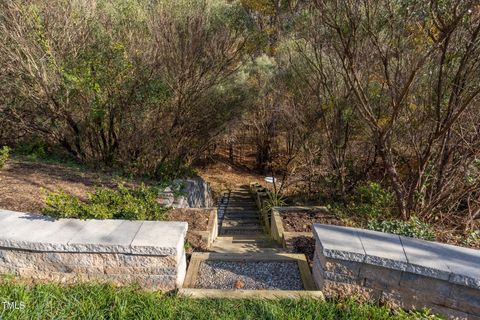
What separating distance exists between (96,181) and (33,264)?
328 cm

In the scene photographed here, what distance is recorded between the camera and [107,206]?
3.61 m

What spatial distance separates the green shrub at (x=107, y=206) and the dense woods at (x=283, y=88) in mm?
2947

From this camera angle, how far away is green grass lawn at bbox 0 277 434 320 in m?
2.44

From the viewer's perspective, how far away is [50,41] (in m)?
6.19

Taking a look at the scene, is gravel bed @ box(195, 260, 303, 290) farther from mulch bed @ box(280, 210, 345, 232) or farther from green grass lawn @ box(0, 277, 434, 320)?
mulch bed @ box(280, 210, 345, 232)

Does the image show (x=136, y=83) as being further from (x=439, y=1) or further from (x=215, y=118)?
(x=439, y=1)

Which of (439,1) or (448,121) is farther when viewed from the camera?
(448,121)

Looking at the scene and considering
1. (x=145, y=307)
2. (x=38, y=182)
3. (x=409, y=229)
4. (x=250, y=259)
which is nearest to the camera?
(x=145, y=307)

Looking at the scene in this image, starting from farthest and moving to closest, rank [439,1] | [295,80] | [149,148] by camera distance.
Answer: [295,80] → [149,148] → [439,1]

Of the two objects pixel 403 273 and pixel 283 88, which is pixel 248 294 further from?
pixel 283 88

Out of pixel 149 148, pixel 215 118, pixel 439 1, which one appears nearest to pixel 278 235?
pixel 439 1

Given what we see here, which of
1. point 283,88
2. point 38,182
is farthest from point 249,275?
point 283,88

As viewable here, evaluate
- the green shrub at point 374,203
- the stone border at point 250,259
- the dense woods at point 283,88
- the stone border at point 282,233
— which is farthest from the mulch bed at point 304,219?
the stone border at point 250,259

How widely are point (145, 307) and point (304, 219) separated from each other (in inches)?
124
